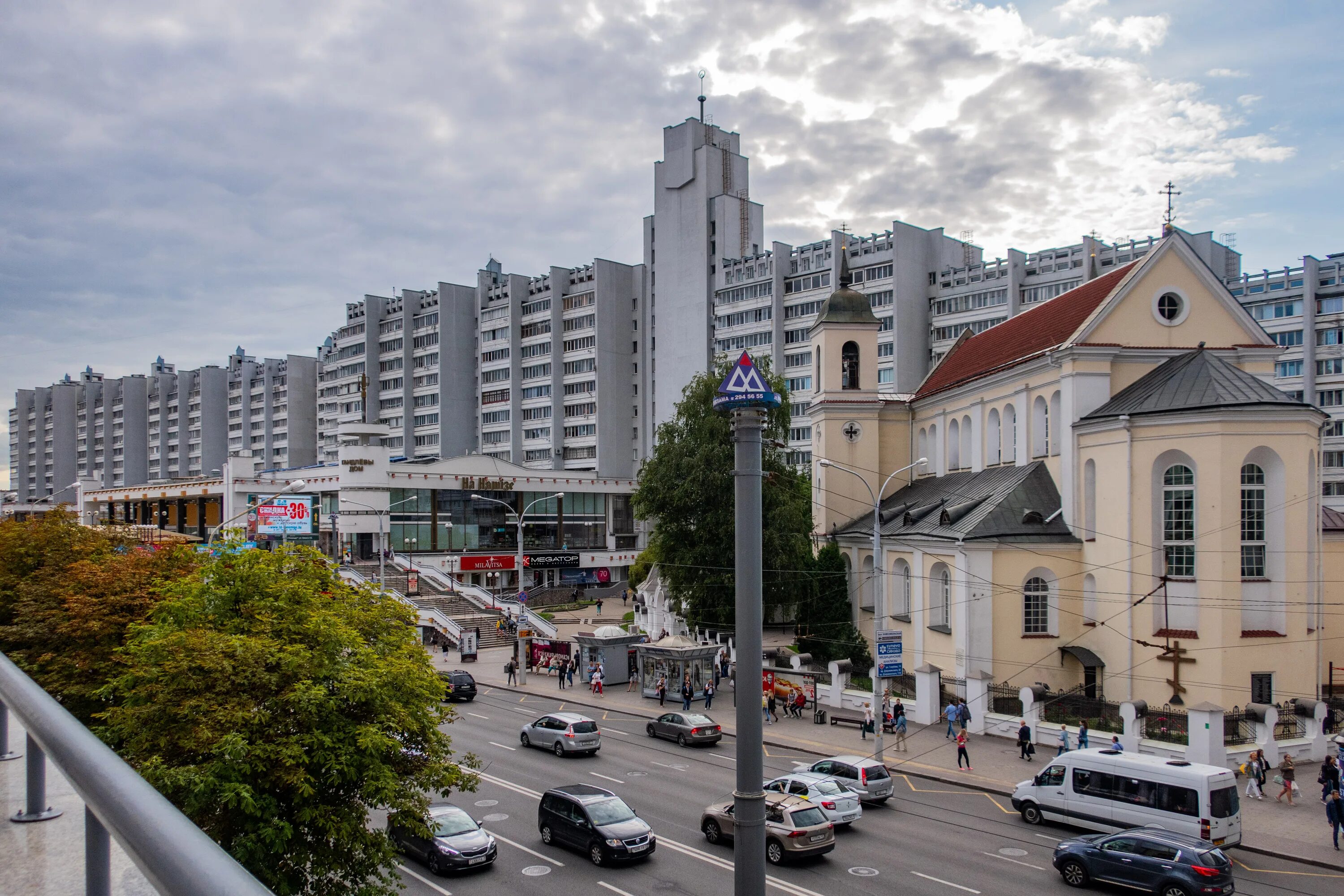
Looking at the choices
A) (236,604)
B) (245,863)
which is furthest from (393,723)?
(236,604)

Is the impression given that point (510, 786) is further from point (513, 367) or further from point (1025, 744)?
point (513, 367)

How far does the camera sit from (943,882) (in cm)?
1938

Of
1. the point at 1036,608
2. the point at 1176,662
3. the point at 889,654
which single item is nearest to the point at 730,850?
the point at 889,654

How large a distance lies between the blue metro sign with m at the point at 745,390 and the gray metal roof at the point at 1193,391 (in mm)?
30606

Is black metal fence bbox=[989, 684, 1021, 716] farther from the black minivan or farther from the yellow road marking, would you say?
the black minivan

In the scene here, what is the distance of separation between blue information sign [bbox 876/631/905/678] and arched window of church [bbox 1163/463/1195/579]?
1297 cm

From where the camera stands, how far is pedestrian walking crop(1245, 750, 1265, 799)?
26891 millimetres

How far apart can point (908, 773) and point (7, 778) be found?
29314 mm

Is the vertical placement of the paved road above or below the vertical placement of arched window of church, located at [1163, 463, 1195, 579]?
below

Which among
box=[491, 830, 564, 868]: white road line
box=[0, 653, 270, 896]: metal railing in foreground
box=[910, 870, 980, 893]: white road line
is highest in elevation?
box=[0, 653, 270, 896]: metal railing in foreground

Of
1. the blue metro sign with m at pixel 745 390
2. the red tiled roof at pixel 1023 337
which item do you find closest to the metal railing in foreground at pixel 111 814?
the blue metro sign with m at pixel 745 390

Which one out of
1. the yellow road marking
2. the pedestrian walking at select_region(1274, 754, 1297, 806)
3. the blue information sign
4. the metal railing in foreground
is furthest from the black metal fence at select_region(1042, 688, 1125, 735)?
the metal railing in foreground

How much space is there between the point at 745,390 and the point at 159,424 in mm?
177071

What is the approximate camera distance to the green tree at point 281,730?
12312 mm
